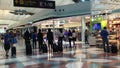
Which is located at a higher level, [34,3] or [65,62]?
[34,3]

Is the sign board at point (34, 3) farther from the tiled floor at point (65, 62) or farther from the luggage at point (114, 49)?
the luggage at point (114, 49)

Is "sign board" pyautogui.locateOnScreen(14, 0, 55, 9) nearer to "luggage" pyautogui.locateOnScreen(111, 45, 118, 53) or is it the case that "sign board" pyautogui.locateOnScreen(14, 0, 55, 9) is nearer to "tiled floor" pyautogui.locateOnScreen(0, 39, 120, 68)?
"tiled floor" pyautogui.locateOnScreen(0, 39, 120, 68)

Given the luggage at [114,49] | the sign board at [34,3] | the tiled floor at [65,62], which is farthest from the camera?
the sign board at [34,3]

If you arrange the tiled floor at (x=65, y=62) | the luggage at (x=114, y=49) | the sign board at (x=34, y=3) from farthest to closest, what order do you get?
the sign board at (x=34, y=3)
the luggage at (x=114, y=49)
the tiled floor at (x=65, y=62)

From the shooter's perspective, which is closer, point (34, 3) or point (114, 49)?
point (114, 49)

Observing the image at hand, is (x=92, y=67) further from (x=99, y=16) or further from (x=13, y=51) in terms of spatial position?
(x=99, y=16)

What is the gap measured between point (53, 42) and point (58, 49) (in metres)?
0.53

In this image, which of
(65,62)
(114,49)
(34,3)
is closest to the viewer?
(65,62)

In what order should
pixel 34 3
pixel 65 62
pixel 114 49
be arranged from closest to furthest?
pixel 65 62, pixel 114 49, pixel 34 3

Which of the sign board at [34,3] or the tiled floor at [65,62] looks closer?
the tiled floor at [65,62]

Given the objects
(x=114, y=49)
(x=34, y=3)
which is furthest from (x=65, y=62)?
(x=34, y=3)

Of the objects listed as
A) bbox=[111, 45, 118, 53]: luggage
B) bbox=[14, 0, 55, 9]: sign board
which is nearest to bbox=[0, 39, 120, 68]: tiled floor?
bbox=[111, 45, 118, 53]: luggage

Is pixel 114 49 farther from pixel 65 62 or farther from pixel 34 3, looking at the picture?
pixel 34 3

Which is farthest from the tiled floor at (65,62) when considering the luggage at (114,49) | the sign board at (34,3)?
the sign board at (34,3)
